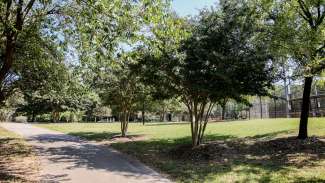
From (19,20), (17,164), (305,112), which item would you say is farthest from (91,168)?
(305,112)

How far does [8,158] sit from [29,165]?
8.43 feet

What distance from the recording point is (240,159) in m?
14.3

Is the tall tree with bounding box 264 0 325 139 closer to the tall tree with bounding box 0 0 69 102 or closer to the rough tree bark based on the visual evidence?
the rough tree bark

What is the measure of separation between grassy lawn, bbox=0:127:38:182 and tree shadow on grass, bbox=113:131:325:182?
4311mm

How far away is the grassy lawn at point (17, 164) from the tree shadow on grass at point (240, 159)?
4.31 meters

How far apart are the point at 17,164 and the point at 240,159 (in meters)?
8.61

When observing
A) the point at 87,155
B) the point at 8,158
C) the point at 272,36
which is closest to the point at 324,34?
the point at 272,36

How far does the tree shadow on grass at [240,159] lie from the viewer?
11.6 meters

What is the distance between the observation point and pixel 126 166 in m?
13.4

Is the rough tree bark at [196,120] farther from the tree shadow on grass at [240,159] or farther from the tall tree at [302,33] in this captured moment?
the tall tree at [302,33]

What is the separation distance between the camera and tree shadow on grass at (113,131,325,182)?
11581mm

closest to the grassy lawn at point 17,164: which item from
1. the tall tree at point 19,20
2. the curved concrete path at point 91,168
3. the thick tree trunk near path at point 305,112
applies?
the curved concrete path at point 91,168

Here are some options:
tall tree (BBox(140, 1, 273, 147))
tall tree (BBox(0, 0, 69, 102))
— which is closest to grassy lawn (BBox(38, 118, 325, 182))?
tall tree (BBox(140, 1, 273, 147))

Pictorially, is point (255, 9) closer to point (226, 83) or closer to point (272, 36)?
point (272, 36)
